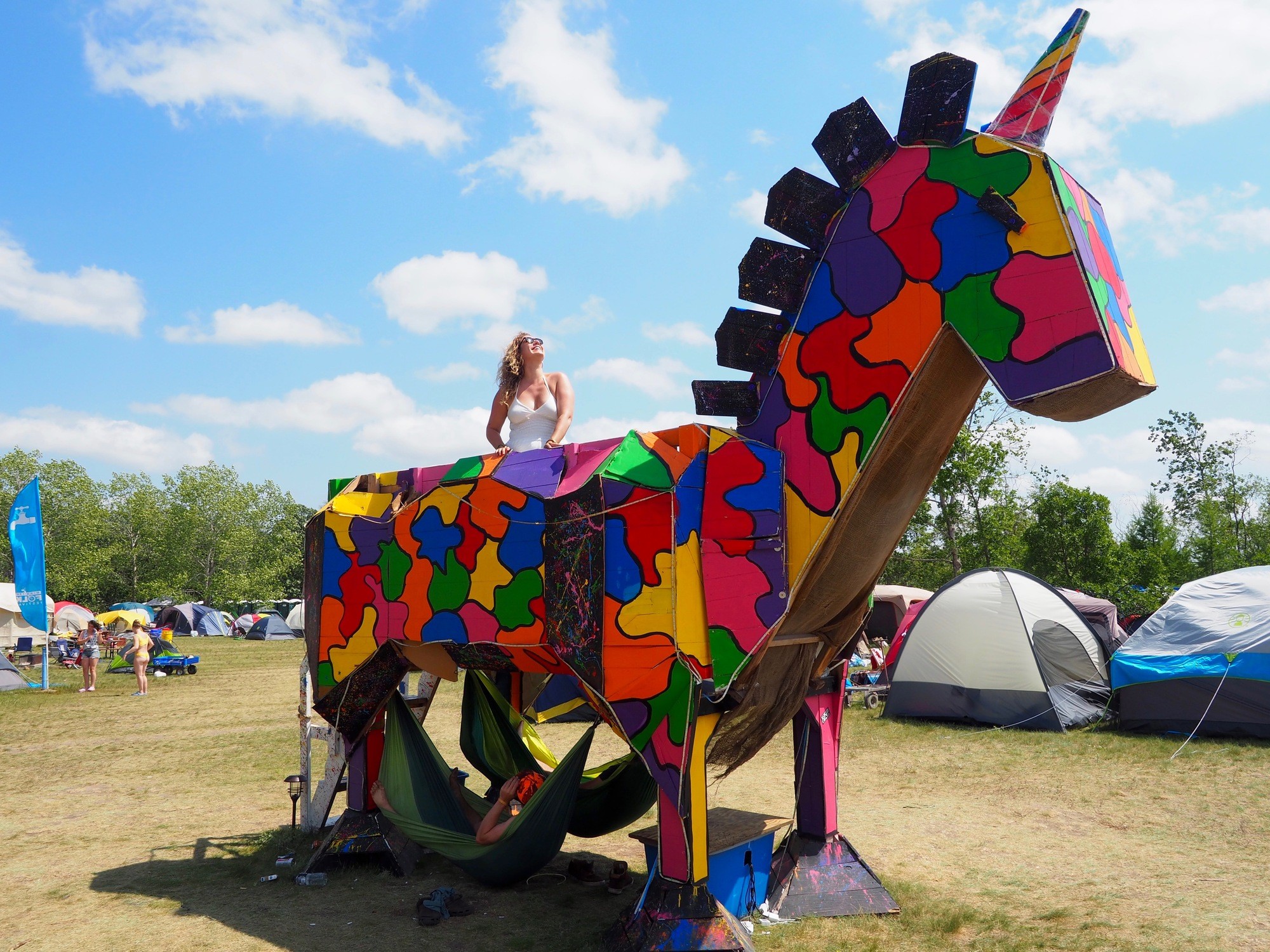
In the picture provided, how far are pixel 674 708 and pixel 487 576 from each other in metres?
1.31

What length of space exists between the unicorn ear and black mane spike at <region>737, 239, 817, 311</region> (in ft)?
2.89

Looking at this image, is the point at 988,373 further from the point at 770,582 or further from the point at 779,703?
the point at 779,703

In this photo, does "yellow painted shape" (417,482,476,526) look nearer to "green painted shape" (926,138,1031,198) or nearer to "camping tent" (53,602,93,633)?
"green painted shape" (926,138,1031,198)

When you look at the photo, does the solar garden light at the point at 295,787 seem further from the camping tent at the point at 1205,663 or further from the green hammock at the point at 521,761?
the camping tent at the point at 1205,663

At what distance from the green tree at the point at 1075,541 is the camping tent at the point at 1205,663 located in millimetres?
10987

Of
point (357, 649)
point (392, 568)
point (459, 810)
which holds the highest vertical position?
point (392, 568)

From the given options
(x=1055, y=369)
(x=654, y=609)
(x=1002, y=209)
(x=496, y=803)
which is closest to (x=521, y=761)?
(x=496, y=803)

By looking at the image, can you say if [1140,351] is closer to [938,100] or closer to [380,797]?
[938,100]

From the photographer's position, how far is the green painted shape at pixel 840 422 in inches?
142

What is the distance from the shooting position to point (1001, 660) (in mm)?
10703

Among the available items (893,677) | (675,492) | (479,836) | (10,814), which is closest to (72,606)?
(10,814)

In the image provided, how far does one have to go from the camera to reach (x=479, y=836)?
5.14 metres

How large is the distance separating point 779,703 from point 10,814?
673cm

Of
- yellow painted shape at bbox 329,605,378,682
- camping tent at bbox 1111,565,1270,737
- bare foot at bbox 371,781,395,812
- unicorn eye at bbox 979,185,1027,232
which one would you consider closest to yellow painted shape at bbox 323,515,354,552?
yellow painted shape at bbox 329,605,378,682
